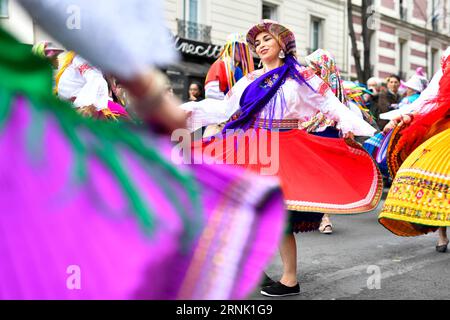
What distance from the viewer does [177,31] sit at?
1523cm

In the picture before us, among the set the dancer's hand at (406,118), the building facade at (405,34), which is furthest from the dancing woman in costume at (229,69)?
the building facade at (405,34)

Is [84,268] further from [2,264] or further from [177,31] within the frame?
[177,31]

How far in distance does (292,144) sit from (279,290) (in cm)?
80

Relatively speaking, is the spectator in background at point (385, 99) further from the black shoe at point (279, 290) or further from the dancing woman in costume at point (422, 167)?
the black shoe at point (279, 290)

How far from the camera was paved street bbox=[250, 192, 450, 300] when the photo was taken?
366 centimetres

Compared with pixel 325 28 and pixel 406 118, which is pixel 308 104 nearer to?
pixel 406 118

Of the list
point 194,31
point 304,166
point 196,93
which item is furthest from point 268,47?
point 194,31

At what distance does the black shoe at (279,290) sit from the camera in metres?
3.49

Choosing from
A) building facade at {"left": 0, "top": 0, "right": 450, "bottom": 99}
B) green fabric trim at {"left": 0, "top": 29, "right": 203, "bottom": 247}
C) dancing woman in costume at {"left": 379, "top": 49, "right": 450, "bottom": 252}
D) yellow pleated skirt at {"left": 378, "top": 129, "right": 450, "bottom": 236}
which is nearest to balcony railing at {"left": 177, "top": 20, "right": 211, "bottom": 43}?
building facade at {"left": 0, "top": 0, "right": 450, "bottom": 99}

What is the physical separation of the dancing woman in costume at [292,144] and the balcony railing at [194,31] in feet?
39.3

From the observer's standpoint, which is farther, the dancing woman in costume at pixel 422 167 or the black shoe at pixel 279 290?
the black shoe at pixel 279 290

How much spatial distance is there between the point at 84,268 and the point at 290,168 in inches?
90.0

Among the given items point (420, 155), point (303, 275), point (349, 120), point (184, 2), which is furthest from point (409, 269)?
point (184, 2)

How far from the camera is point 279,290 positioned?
3500mm
